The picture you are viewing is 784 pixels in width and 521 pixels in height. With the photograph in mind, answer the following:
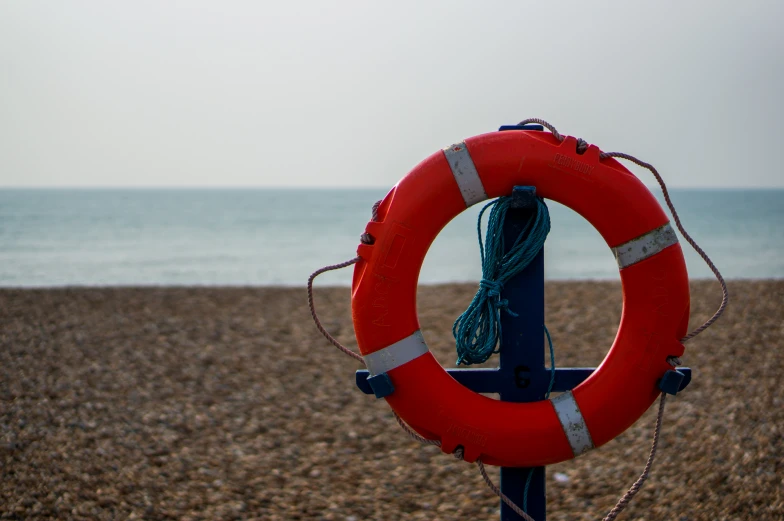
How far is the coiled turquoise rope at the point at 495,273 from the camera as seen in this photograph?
2.07 metres

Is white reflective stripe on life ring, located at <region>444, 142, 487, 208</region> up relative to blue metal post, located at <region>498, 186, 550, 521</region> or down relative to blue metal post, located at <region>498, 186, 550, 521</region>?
up

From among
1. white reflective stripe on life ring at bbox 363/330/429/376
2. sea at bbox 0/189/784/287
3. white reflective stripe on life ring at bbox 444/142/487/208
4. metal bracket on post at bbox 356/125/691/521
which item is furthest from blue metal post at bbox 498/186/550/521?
sea at bbox 0/189/784/287

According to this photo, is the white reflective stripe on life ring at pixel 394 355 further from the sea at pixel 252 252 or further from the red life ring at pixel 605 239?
the sea at pixel 252 252

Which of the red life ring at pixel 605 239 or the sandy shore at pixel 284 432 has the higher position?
the red life ring at pixel 605 239

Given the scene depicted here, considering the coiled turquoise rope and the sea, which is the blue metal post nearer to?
the coiled turquoise rope

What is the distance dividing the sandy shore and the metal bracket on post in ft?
2.62

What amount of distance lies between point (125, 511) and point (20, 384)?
1869 mm

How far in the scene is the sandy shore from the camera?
298cm

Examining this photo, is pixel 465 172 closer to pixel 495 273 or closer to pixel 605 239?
pixel 495 273

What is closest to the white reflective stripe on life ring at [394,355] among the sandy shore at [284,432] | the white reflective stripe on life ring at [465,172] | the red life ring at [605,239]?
the red life ring at [605,239]

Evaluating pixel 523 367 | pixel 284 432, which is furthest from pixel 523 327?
pixel 284 432

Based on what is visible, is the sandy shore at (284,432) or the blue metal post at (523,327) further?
the sandy shore at (284,432)

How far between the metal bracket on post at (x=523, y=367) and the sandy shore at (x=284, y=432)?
0.80 m

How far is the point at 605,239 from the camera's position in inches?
83.0
